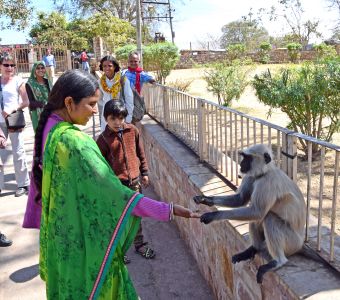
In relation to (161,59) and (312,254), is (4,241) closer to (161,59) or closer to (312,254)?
(312,254)

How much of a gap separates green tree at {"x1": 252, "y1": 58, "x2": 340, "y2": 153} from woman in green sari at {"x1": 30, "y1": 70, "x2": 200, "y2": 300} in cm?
435

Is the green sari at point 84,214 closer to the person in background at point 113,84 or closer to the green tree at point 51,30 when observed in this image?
the person in background at point 113,84

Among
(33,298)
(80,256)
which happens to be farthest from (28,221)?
(33,298)

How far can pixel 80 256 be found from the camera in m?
1.80

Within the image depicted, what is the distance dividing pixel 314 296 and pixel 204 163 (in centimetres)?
232

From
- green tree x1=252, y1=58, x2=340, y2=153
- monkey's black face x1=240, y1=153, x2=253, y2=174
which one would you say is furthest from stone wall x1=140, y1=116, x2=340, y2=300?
green tree x1=252, y1=58, x2=340, y2=153

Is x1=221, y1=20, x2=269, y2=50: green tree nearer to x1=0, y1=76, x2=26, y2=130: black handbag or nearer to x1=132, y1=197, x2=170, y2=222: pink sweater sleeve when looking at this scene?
x1=0, y1=76, x2=26, y2=130: black handbag

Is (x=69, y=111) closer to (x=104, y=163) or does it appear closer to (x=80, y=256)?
(x=104, y=163)

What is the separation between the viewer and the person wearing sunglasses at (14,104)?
5164 millimetres

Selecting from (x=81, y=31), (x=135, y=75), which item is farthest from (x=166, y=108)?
(x=81, y=31)

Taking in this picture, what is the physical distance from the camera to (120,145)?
11.9 feet

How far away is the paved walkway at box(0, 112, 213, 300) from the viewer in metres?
3.39

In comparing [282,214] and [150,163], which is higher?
[282,214]

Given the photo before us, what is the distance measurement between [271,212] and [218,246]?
2.81 feet
